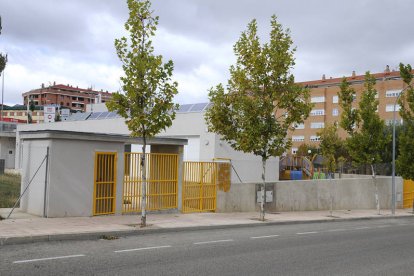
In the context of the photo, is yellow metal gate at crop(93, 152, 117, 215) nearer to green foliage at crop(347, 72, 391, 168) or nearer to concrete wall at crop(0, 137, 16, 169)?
green foliage at crop(347, 72, 391, 168)

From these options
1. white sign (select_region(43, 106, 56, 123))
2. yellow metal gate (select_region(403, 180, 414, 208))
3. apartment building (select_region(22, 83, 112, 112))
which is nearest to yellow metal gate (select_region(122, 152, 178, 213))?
yellow metal gate (select_region(403, 180, 414, 208))

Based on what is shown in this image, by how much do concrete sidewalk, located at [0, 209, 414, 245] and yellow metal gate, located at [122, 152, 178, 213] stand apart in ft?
1.68

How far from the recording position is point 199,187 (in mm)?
18672

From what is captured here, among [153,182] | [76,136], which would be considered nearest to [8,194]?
[76,136]

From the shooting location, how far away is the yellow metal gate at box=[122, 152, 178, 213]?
1633 centimetres

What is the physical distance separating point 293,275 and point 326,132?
38.7 metres

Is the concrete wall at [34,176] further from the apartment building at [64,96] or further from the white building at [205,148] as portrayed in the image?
the apartment building at [64,96]

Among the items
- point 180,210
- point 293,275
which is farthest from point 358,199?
point 293,275

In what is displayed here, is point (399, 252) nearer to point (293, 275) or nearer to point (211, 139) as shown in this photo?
point (293, 275)

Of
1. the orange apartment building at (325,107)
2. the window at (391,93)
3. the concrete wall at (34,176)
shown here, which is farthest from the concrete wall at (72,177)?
the window at (391,93)

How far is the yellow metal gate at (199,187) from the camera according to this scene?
1825cm

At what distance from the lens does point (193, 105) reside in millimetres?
32938

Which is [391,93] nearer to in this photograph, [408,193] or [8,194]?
[408,193]

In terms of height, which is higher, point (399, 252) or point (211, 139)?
point (211, 139)
